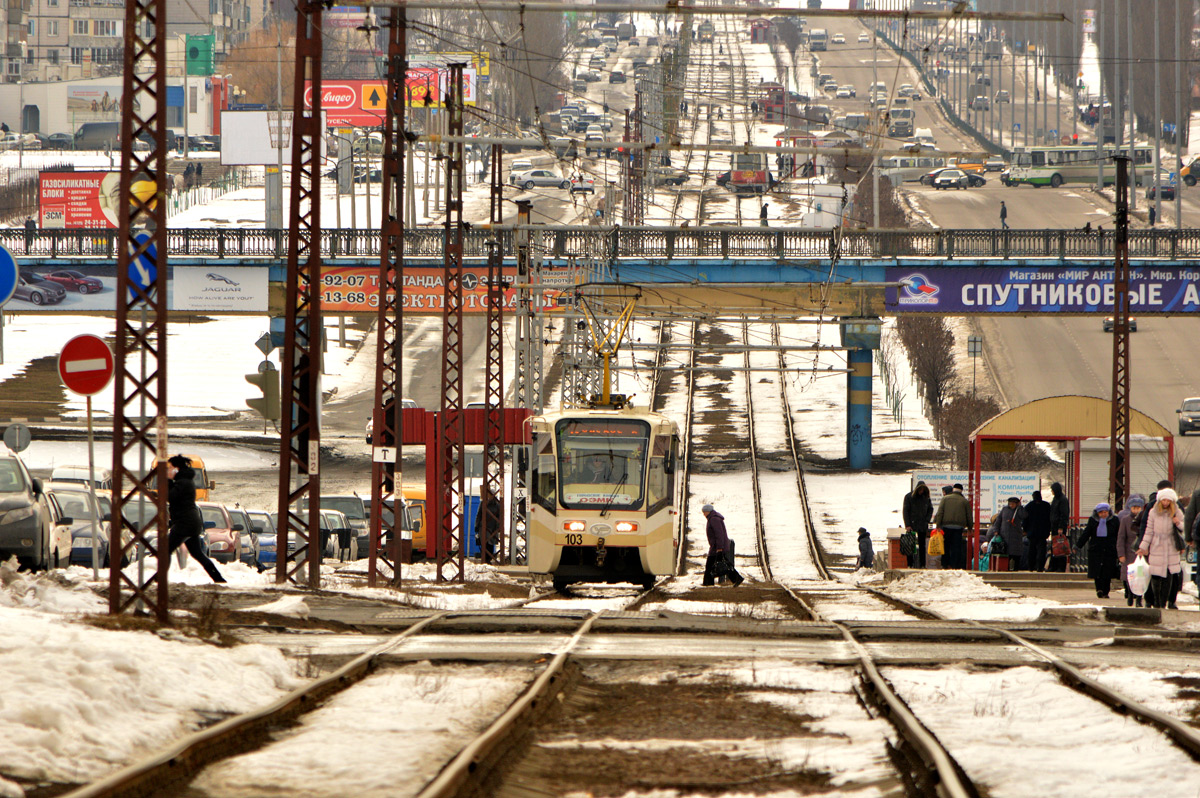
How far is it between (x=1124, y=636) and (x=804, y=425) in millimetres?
49171

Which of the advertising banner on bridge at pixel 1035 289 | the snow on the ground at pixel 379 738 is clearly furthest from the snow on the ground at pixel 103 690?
the advertising banner on bridge at pixel 1035 289

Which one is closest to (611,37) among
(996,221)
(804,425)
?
(996,221)

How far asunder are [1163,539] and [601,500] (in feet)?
28.4

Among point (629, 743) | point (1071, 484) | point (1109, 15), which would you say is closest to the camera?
point (629, 743)

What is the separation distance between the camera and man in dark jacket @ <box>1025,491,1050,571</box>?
27.7m

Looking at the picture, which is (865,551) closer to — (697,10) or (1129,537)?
(1129,537)

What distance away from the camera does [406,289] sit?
188 feet

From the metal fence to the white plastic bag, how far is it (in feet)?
111

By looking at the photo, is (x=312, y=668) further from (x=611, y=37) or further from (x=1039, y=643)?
(x=611, y=37)

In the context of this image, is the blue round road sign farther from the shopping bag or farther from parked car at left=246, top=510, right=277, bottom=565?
the shopping bag

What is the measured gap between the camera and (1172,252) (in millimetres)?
53594

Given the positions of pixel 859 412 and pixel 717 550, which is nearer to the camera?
pixel 717 550

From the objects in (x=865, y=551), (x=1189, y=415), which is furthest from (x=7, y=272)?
(x=1189, y=415)

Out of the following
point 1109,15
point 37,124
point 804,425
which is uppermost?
point 1109,15
